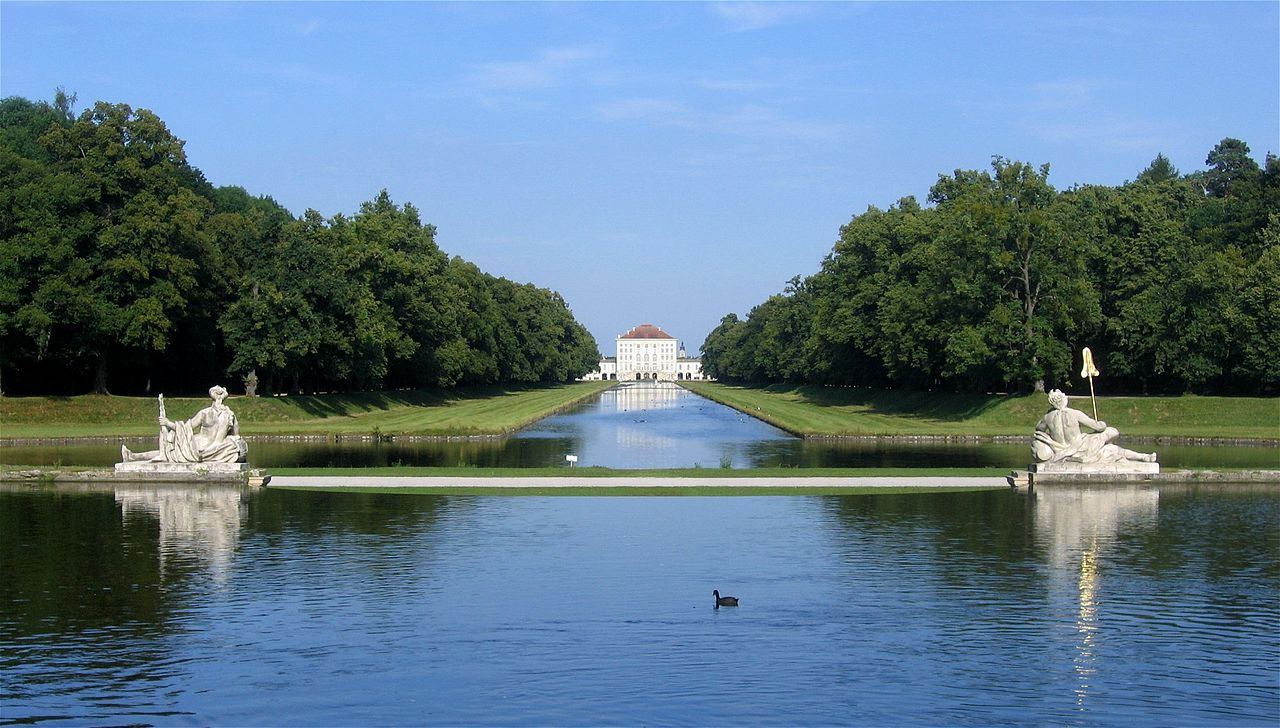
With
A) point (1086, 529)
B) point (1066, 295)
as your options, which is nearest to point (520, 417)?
point (1066, 295)

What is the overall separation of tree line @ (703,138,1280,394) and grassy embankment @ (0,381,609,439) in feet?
76.3

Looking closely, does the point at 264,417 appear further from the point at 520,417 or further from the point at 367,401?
the point at 367,401

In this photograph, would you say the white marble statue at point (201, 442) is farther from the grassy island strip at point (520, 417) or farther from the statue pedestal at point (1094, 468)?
the grassy island strip at point (520, 417)

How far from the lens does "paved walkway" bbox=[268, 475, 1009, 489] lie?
28.8 metres

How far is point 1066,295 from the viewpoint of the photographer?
210 ft

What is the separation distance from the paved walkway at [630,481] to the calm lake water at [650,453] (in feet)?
15.2

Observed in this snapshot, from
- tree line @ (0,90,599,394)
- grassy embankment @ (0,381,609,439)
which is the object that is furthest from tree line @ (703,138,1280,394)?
tree line @ (0,90,599,394)

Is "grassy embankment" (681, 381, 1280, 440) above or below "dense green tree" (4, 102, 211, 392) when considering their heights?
below

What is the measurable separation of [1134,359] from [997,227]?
1125 cm

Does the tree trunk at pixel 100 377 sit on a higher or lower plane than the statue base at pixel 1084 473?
Result: higher

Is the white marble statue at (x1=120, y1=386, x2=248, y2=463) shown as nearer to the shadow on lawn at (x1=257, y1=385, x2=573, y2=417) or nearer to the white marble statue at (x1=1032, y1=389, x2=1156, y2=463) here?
the white marble statue at (x1=1032, y1=389, x2=1156, y2=463)

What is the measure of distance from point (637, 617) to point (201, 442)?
58.9 feet

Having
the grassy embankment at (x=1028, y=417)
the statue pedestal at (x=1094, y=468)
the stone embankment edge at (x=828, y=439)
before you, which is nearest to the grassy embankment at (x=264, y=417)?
the stone embankment edge at (x=828, y=439)

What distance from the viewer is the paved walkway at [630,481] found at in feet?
94.4
